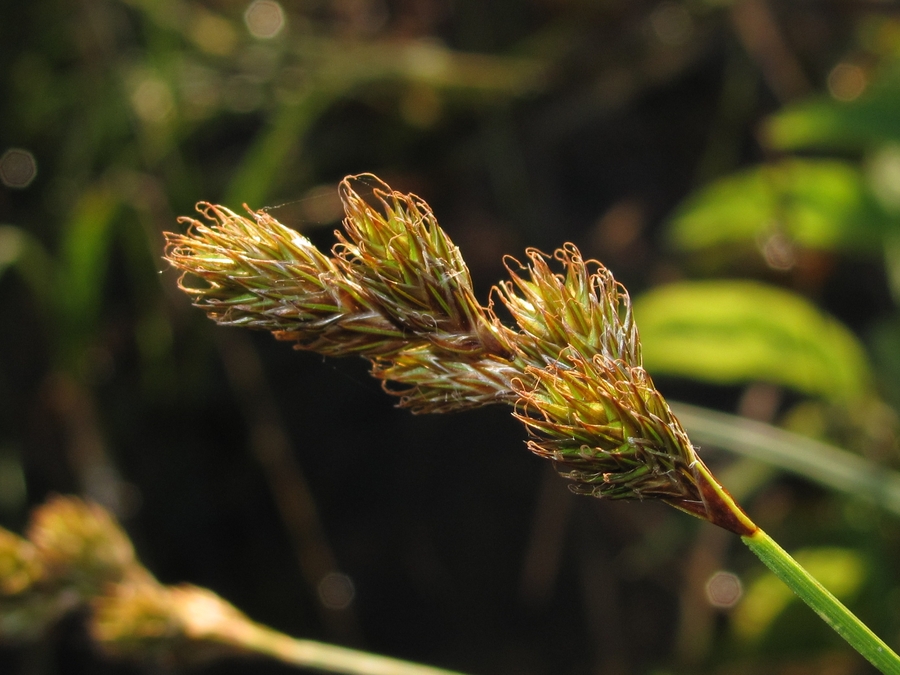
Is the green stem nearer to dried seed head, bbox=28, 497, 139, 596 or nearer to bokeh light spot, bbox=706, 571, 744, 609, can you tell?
dried seed head, bbox=28, 497, 139, 596

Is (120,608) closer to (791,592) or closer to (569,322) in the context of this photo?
(569,322)

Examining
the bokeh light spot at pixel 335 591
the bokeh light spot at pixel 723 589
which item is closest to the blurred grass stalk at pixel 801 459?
the bokeh light spot at pixel 723 589

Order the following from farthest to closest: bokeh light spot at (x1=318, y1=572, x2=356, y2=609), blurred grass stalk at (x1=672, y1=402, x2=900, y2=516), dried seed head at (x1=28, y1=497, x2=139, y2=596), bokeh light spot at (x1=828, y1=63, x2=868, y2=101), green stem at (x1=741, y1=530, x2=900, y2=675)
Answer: bokeh light spot at (x1=828, y1=63, x2=868, y2=101) → bokeh light spot at (x1=318, y1=572, x2=356, y2=609) → blurred grass stalk at (x1=672, y1=402, x2=900, y2=516) → dried seed head at (x1=28, y1=497, x2=139, y2=596) → green stem at (x1=741, y1=530, x2=900, y2=675)

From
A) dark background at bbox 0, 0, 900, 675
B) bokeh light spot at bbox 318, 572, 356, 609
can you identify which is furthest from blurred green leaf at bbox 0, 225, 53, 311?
bokeh light spot at bbox 318, 572, 356, 609

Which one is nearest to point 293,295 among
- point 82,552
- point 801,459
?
point 82,552

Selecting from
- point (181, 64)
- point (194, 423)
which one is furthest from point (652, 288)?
point (181, 64)
